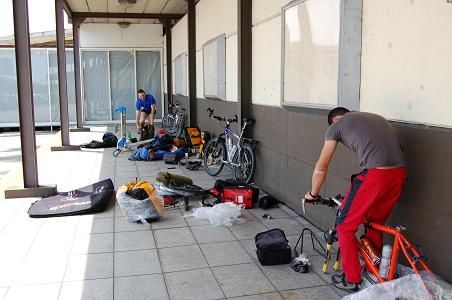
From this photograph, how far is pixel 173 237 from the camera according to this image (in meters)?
4.55

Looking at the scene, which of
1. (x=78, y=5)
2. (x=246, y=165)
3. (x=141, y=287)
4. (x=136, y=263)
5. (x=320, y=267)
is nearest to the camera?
(x=141, y=287)

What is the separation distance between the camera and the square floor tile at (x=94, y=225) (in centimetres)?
476

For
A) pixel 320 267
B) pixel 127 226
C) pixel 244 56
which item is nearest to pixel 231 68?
pixel 244 56

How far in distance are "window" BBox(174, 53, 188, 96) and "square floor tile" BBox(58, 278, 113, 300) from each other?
30.5 ft

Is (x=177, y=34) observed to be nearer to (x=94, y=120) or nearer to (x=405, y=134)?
(x=94, y=120)

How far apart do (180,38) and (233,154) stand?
7.37 m

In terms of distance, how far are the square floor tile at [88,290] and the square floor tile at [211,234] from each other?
1148 millimetres

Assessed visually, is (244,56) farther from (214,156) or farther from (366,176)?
(366,176)

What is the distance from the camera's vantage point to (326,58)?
4.32 m

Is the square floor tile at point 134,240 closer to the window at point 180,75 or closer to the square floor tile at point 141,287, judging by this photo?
the square floor tile at point 141,287

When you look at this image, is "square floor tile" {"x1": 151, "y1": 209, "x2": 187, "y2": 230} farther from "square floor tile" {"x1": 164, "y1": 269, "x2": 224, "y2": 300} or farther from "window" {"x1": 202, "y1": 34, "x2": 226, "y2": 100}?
"window" {"x1": 202, "y1": 34, "x2": 226, "y2": 100}

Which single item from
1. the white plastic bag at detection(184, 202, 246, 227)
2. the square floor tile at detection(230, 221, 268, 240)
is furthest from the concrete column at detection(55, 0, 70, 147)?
the square floor tile at detection(230, 221, 268, 240)

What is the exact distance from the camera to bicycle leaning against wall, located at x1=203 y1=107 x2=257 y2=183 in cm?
653

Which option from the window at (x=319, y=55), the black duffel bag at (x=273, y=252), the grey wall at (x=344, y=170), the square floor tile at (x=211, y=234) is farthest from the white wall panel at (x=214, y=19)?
the black duffel bag at (x=273, y=252)
